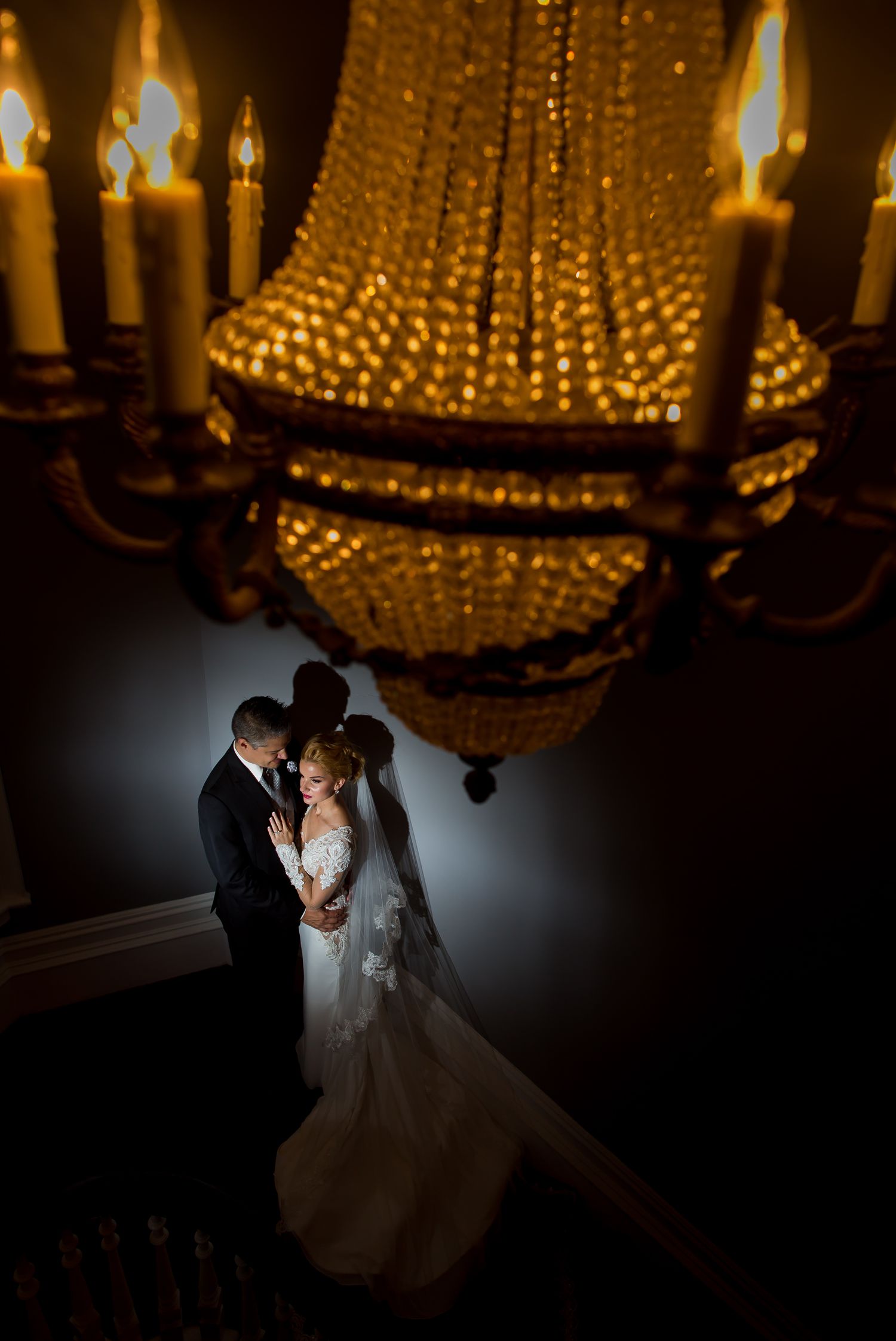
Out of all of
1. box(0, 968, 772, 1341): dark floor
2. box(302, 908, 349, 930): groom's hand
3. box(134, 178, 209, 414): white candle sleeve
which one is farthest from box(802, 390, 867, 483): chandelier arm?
box(302, 908, 349, 930): groom's hand

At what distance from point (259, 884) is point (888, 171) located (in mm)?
2993

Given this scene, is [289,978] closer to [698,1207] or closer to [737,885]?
[698,1207]

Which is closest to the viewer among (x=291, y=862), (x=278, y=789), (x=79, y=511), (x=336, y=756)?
(x=79, y=511)

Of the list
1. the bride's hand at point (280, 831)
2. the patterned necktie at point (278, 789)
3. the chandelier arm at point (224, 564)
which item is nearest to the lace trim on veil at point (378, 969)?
the bride's hand at point (280, 831)

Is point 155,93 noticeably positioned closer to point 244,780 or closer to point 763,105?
point 763,105

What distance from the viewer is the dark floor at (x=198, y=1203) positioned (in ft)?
6.13

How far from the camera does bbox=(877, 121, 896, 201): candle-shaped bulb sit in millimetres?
706

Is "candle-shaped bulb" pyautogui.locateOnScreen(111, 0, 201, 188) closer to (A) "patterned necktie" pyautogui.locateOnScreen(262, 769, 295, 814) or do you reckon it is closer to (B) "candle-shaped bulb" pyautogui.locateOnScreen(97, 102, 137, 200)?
(B) "candle-shaped bulb" pyautogui.locateOnScreen(97, 102, 137, 200)

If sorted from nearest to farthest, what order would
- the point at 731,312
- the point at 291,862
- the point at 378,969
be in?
the point at 731,312
the point at 378,969
the point at 291,862

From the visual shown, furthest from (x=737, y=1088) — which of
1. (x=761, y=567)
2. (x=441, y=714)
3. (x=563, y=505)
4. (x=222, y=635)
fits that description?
(x=222, y=635)

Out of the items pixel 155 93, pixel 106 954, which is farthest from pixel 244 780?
pixel 155 93

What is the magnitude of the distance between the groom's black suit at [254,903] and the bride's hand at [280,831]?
34 millimetres

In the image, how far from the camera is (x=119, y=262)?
72 centimetres

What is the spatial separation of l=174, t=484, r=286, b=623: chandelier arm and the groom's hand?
8.85ft
